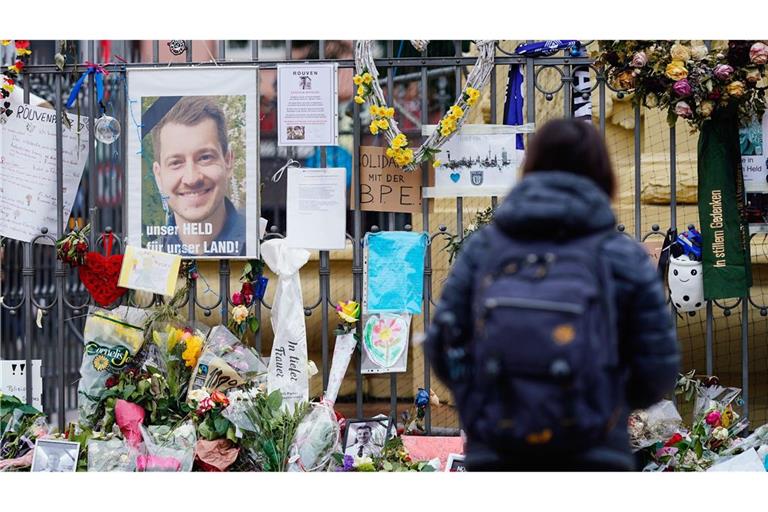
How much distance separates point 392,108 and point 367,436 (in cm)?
176

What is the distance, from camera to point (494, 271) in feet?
10.3

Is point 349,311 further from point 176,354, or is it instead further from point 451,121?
point 451,121

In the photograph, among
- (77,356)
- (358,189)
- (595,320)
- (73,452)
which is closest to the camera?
(595,320)

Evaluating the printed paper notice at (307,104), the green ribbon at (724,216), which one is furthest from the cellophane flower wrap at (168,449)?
the green ribbon at (724,216)

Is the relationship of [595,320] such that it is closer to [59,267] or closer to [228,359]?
[228,359]

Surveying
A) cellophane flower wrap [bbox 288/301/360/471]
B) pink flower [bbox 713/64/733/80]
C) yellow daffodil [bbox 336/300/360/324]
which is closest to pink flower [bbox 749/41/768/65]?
pink flower [bbox 713/64/733/80]

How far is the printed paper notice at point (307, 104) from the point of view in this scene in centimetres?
589

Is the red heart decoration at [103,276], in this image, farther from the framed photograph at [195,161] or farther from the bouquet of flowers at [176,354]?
the bouquet of flowers at [176,354]

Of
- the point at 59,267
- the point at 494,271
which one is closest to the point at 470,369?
the point at 494,271

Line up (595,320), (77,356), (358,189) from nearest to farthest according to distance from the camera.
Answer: (595,320), (358,189), (77,356)

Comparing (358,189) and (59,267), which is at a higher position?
(358,189)

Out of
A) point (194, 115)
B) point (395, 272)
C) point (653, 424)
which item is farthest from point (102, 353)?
point (653, 424)

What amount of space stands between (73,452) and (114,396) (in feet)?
1.15

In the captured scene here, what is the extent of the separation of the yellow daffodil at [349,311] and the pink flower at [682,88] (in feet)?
6.66
